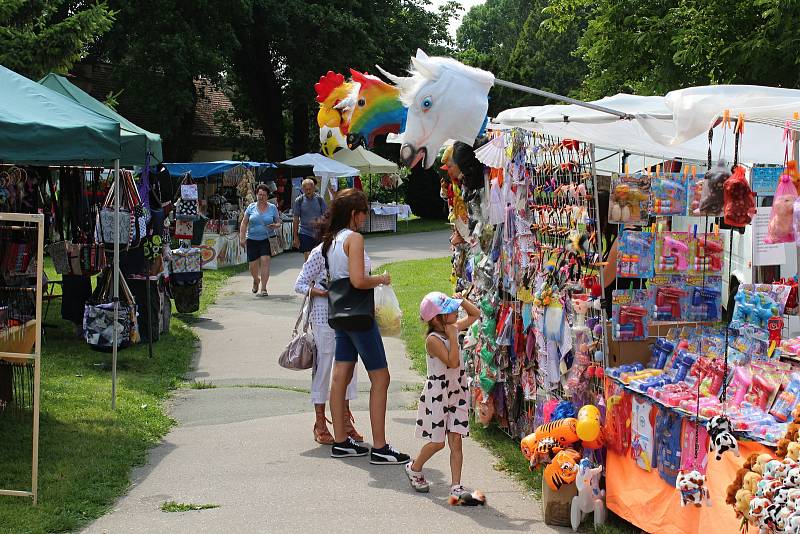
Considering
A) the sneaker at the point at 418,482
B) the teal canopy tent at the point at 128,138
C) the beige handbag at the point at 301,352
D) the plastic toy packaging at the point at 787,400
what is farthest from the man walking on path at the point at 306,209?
the plastic toy packaging at the point at 787,400

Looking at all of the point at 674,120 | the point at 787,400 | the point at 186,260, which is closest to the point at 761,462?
the point at 787,400

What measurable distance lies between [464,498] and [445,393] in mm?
697

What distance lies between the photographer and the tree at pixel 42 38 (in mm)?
12992

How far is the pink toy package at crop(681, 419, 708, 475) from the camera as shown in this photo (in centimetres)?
500

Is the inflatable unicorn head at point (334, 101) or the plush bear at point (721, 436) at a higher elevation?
the inflatable unicorn head at point (334, 101)

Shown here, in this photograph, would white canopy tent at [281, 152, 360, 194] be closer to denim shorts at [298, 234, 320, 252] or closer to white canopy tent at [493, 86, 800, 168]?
denim shorts at [298, 234, 320, 252]

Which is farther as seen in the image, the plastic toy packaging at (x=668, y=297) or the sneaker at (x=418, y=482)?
the sneaker at (x=418, y=482)

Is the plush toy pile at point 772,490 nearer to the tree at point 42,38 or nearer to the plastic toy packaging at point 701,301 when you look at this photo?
the plastic toy packaging at point 701,301

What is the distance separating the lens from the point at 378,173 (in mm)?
34562

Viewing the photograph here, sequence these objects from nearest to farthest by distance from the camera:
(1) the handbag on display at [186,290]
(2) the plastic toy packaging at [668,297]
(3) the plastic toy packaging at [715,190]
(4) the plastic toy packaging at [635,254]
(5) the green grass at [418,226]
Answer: (3) the plastic toy packaging at [715,190] < (4) the plastic toy packaging at [635,254] < (2) the plastic toy packaging at [668,297] < (1) the handbag on display at [186,290] < (5) the green grass at [418,226]

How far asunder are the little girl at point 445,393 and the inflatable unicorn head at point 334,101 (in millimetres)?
1718

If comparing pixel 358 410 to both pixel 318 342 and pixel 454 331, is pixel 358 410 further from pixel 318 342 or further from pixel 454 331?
pixel 454 331

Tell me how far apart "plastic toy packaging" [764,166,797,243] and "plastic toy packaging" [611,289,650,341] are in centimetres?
145

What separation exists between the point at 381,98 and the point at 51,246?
602cm
